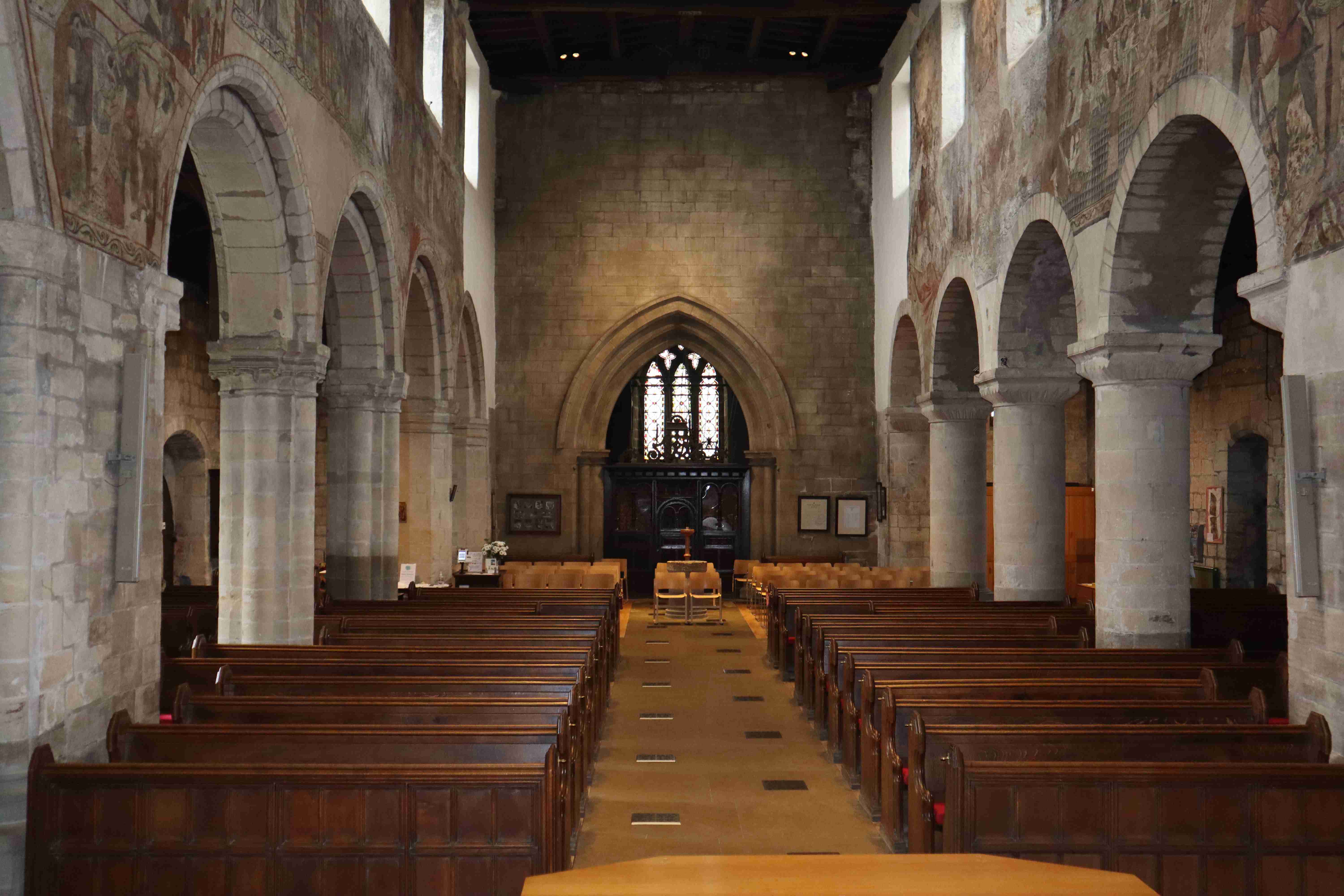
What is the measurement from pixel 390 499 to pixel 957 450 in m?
7.47

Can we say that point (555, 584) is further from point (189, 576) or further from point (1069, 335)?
point (1069, 335)

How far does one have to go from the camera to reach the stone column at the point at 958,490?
15.4 m

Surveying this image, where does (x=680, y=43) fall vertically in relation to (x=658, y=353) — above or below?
above

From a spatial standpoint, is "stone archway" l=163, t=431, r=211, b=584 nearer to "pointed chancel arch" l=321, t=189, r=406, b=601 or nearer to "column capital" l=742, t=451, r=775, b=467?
"pointed chancel arch" l=321, t=189, r=406, b=601

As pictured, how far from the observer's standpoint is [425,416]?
16.0 meters

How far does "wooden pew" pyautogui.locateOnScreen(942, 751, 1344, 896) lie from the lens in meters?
5.00

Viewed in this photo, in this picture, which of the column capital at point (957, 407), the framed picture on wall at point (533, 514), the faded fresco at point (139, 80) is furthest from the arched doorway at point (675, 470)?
the faded fresco at point (139, 80)

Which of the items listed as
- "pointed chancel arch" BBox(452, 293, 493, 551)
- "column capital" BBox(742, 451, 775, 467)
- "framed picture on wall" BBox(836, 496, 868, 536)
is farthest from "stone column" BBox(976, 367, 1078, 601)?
"pointed chancel arch" BBox(452, 293, 493, 551)

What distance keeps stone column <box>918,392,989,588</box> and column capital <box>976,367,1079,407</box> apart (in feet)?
10.2

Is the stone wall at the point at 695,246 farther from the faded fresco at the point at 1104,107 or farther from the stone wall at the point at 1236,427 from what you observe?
the stone wall at the point at 1236,427

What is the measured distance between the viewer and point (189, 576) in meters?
16.4

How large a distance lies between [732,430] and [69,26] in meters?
17.4

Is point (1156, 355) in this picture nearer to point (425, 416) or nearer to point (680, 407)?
point (425, 416)

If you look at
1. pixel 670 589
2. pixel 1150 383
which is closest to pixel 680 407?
pixel 670 589
